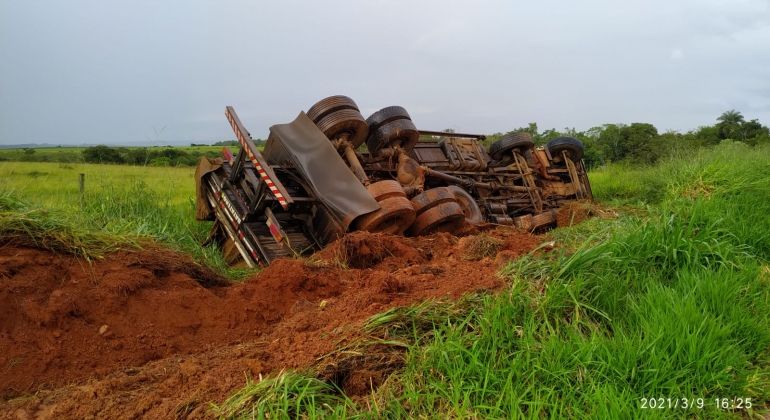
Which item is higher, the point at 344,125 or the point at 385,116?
the point at 385,116

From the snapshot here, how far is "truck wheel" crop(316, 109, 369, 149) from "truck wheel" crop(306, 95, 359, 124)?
2.0 inches

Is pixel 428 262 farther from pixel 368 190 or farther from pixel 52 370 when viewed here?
pixel 52 370

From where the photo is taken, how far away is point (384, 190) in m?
5.82

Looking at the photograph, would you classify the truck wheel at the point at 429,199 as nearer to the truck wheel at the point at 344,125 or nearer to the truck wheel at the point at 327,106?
the truck wheel at the point at 344,125

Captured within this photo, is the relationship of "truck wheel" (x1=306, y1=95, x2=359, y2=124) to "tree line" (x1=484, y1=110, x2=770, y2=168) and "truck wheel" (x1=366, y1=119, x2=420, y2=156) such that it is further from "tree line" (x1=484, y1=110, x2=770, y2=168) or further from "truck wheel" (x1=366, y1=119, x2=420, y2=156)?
"tree line" (x1=484, y1=110, x2=770, y2=168)

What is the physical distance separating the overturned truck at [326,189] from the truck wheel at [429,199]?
0.01 metres

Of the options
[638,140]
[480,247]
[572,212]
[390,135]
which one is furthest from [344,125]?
[638,140]

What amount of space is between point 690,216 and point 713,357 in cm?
241

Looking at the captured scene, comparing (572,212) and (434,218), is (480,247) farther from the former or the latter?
(572,212)

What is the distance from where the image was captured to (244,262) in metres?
6.29

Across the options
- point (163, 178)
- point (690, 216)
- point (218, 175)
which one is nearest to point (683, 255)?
point (690, 216)

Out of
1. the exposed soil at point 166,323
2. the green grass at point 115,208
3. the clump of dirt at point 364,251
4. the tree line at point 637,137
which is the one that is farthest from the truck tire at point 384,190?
the tree line at point 637,137

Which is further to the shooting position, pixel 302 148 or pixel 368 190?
pixel 302 148

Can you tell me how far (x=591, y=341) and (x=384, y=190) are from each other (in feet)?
11.1
